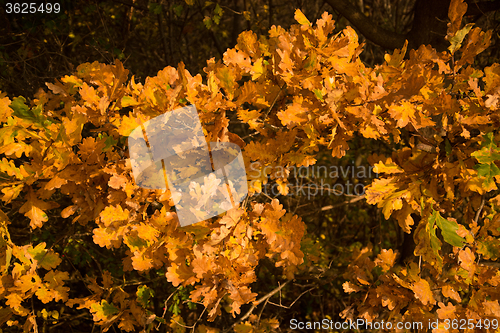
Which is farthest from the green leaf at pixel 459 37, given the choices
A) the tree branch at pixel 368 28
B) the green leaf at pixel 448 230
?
the tree branch at pixel 368 28

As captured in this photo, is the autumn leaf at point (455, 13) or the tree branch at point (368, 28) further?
the tree branch at point (368, 28)

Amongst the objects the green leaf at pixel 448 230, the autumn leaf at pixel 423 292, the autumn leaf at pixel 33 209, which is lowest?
the autumn leaf at pixel 423 292

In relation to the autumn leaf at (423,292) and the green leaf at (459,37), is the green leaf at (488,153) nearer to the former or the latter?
the green leaf at (459,37)

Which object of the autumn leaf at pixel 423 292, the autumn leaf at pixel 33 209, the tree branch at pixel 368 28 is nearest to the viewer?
the autumn leaf at pixel 33 209

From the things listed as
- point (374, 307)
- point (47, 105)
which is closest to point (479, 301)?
point (374, 307)

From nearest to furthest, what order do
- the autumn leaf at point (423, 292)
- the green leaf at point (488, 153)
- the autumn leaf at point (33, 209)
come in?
the green leaf at point (488, 153) < the autumn leaf at point (33, 209) < the autumn leaf at point (423, 292)

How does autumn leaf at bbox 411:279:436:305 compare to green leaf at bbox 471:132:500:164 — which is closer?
green leaf at bbox 471:132:500:164

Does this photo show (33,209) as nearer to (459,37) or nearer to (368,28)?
(459,37)

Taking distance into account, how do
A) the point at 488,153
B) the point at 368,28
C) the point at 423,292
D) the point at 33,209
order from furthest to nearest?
the point at 368,28 < the point at 423,292 < the point at 33,209 < the point at 488,153

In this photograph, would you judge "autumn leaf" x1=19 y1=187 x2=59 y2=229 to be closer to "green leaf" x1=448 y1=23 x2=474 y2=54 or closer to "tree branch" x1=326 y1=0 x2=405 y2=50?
"green leaf" x1=448 y1=23 x2=474 y2=54

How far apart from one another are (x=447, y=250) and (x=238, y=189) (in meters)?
1.44

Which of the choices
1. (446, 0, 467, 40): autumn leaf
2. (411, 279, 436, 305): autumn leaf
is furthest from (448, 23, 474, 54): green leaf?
(411, 279, 436, 305): autumn leaf

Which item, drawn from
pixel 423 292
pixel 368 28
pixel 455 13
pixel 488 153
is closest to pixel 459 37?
pixel 455 13

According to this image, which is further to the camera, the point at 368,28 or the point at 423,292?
the point at 368,28
